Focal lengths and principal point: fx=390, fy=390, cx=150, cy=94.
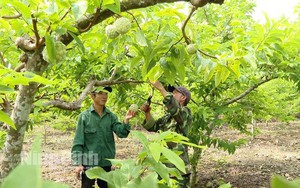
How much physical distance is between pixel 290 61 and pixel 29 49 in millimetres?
2869

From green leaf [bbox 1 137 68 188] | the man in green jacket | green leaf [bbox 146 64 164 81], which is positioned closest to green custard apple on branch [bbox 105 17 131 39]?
green leaf [bbox 146 64 164 81]

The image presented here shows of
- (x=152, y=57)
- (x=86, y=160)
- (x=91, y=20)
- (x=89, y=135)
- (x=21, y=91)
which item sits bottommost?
(x=86, y=160)

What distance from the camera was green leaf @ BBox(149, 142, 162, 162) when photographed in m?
0.96

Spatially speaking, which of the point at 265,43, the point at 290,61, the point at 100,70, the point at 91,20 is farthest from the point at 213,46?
the point at 290,61

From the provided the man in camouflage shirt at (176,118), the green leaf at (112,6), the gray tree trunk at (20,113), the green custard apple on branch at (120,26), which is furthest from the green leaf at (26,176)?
the man in camouflage shirt at (176,118)

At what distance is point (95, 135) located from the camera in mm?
3545

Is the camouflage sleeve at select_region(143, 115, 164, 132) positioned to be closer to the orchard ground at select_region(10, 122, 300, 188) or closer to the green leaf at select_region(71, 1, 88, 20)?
the orchard ground at select_region(10, 122, 300, 188)

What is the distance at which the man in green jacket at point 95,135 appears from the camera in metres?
3.45

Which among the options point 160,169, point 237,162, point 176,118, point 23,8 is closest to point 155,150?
point 160,169

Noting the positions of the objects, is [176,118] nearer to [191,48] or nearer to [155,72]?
[155,72]

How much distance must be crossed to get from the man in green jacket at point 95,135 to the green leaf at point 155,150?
7.95 feet

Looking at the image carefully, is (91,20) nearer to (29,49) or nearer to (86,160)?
(29,49)

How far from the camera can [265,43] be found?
67.7 inches

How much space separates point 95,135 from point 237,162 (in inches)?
185
